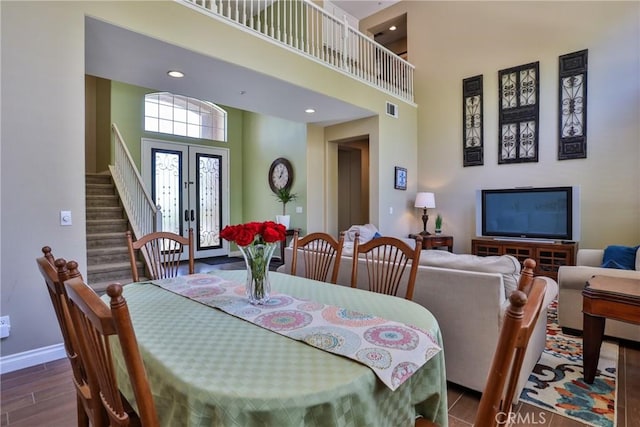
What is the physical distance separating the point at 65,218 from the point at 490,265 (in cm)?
306

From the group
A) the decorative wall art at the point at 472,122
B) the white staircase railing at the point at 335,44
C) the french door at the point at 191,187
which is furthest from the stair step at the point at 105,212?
the decorative wall art at the point at 472,122

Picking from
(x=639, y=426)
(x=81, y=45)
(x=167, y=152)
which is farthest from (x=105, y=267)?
(x=639, y=426)

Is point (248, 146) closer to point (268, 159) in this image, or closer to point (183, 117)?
point (268, 159)

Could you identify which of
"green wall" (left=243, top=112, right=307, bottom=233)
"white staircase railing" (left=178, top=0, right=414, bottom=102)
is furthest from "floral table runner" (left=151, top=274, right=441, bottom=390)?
"green wall" (left=243, top=112, right=307, bottom=233)

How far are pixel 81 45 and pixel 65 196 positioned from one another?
120 cm

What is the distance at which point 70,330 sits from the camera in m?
1.11

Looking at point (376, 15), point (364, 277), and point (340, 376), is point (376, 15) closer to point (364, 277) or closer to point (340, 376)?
point (364, 277)

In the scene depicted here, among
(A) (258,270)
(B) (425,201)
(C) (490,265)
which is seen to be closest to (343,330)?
(A) (258,270)

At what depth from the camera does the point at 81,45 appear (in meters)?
2.59

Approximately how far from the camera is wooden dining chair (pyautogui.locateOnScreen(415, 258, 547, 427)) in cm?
64

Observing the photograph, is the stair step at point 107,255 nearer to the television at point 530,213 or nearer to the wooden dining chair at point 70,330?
the wooden dining chair at point 70,330

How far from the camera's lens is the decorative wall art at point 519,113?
5.10m

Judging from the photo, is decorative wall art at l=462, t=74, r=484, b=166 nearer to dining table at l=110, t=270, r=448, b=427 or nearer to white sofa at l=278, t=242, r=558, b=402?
white sofa at l=278, t=242, r=558, b=402

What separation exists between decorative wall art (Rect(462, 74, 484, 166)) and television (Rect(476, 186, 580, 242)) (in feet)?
2.47
